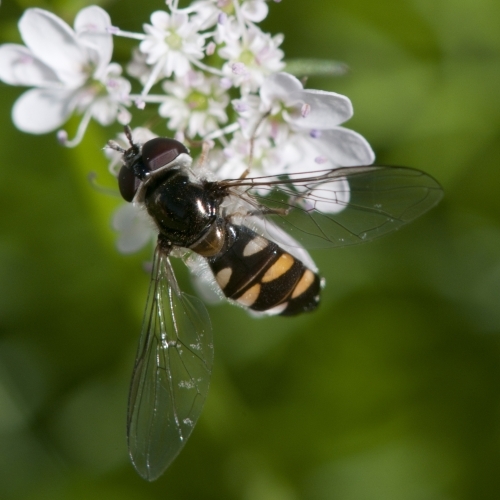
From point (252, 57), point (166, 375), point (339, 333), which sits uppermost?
point (252, 57)

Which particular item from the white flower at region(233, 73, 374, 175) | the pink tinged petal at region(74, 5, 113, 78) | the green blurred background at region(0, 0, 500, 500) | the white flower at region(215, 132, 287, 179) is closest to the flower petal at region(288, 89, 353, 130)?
the white flower at region(233, 73, 374, 175)

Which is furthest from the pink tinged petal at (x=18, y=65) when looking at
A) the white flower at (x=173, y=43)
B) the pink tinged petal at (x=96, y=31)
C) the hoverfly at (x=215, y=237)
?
the hoverfly at (x=215, y=237)

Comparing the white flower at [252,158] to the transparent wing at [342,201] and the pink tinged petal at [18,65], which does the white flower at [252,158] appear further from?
the pink tinged petal at [18,65]

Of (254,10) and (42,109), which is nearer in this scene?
(254,10)

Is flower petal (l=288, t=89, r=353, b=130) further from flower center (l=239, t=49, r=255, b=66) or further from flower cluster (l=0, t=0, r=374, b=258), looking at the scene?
flower center (l=239, t=49, r=255, b=66)

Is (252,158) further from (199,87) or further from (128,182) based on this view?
(128,182)

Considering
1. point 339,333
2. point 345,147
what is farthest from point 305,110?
point 339,333
